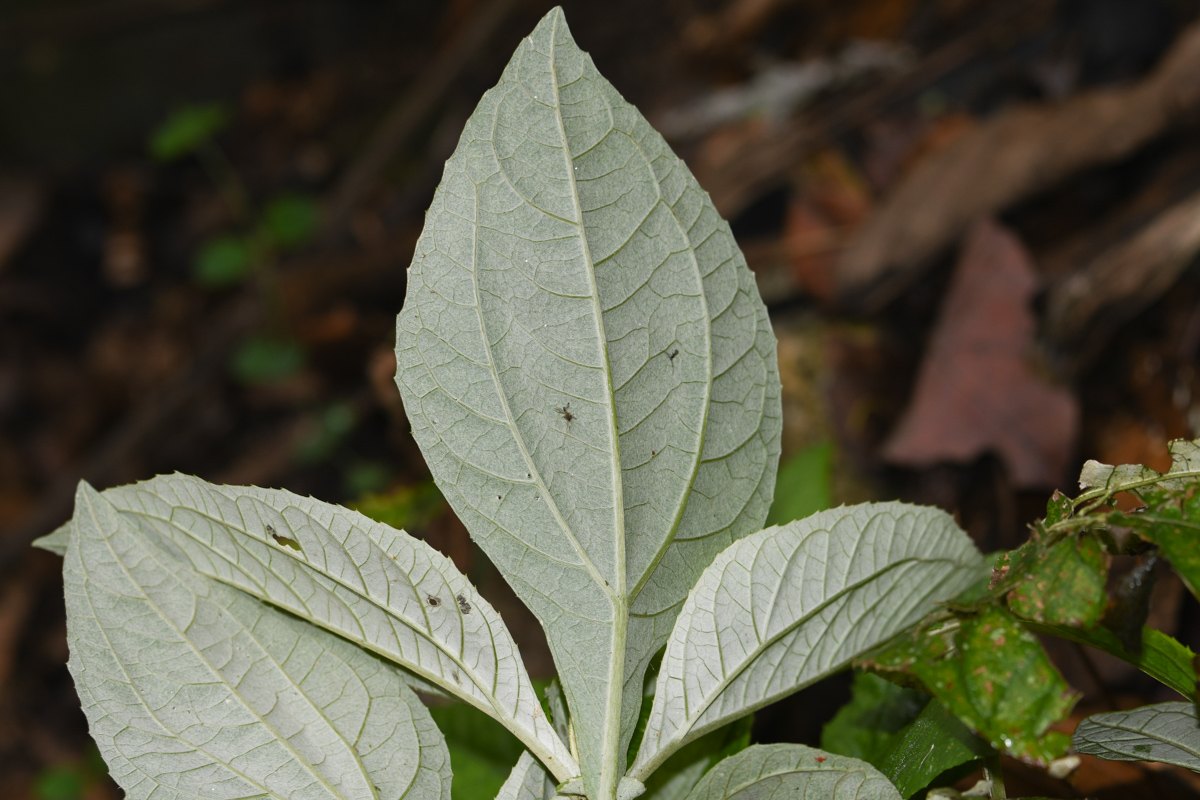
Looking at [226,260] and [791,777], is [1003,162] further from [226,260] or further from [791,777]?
[226,260]

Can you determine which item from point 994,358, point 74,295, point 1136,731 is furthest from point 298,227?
point 1136,731

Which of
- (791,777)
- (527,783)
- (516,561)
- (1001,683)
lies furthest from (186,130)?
(1001,683)

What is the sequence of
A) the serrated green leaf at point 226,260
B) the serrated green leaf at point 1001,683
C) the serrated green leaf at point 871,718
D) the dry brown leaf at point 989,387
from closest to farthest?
the serrated green leaf at point 1001,683 < the serrated green leaf at point 871,718 < the dry brown leaf at point 989,387 < the serrated green leaf at point 226,260

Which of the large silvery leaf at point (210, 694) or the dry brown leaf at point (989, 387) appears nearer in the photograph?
the large silvery leaf at point (210, 694)

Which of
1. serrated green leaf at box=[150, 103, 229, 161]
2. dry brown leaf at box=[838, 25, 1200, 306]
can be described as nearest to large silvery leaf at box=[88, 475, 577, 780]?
dry brown leaf at box=[838, 25, 1200, 306]

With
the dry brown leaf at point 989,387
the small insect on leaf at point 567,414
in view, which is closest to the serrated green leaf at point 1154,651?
the small insect on leaf at point 567,414

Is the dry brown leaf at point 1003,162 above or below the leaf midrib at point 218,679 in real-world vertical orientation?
above

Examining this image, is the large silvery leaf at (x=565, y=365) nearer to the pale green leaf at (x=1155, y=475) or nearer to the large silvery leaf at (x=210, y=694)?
the large silvery leaf at (x=210, y=694)
